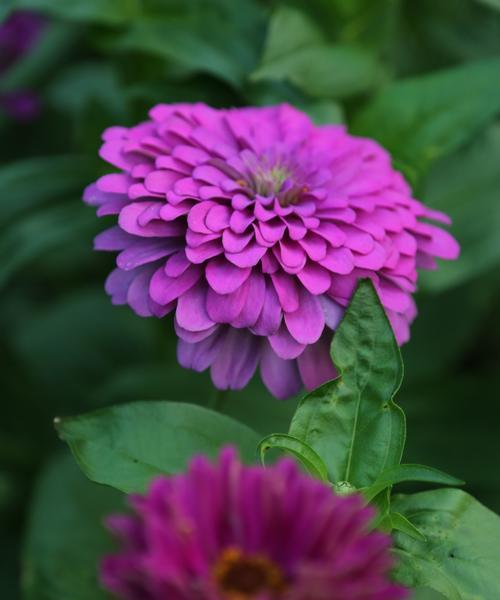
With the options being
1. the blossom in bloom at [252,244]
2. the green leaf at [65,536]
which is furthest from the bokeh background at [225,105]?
the blossom in bloom at [252,244]

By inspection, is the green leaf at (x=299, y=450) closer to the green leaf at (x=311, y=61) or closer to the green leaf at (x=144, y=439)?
the green leaf at (x=144, y=439)

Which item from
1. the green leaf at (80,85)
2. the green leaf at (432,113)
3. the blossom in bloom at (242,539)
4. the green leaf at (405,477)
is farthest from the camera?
the green leaf at (80,85)

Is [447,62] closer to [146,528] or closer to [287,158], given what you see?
[287,158]

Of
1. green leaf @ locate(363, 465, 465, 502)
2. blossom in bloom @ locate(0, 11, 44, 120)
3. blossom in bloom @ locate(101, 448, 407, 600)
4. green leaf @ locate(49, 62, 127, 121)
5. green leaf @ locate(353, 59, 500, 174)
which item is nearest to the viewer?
blossom in bloom @ locate(101, 448, 407, 600)

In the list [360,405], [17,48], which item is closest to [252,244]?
[360,405]

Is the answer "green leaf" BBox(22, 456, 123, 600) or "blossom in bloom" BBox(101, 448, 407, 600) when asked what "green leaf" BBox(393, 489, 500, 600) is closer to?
"blossom in bloom" BBox(101, 448, 407, 600)

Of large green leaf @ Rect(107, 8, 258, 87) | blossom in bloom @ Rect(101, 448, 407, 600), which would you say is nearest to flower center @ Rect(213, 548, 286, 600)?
blossom in bloom @ Rect(101, 448, 407, 600)
